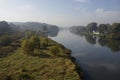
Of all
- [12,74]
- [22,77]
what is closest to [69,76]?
[22,77]

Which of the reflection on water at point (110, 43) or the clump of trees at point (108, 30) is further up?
the clump of trees at point (108, 30)

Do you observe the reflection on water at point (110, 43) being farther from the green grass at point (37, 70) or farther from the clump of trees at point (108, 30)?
the green grass at point (37, 70)

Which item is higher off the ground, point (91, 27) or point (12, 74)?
point (91, 27)

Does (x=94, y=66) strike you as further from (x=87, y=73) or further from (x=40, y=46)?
(x=40, y=46)

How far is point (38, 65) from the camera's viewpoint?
4725 cm

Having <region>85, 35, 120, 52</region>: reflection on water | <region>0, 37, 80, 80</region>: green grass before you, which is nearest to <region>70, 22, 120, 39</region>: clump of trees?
<region>85, 35, 120, 52</region>: reflection on water

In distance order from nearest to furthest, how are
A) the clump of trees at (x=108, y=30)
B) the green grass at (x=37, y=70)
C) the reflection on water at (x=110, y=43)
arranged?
the green grass at (x=37, y=70)
the reflection on water at (x=110, y=43)
the clump of trees at (x=108, y=30)

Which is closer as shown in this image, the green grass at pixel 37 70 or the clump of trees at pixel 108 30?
the green grass at pixel 37 70

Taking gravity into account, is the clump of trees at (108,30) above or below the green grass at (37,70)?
above

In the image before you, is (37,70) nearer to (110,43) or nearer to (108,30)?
(110,43)

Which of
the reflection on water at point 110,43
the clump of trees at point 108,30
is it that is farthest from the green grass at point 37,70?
the clump of trees at point 108,30

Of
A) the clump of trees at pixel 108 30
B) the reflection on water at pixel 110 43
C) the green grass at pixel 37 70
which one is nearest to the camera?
the green grass at pixel 37 70

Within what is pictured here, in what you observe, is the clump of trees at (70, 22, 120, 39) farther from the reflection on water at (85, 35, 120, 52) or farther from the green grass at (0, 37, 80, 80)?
the green grass at (0, 37, 80, 80)

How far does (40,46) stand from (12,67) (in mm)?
29281
